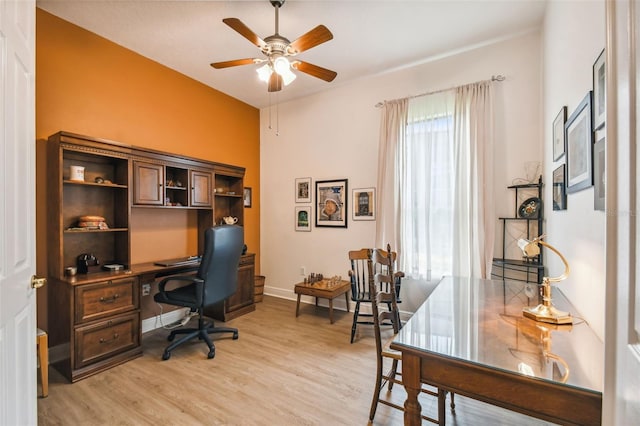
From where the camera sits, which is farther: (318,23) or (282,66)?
(318,23)

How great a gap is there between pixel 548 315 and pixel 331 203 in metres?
2.95

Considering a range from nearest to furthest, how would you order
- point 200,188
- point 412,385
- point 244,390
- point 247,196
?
1. point 412,385
2. point 244,390
3. point 200,188
4. point 247,196

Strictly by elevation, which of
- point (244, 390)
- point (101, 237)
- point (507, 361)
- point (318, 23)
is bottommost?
point (244, 390)

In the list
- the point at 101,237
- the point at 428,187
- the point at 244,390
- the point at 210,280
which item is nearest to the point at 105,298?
the point at 101,237

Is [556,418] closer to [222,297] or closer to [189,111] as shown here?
[222,297]

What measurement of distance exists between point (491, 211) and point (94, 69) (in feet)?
13.9

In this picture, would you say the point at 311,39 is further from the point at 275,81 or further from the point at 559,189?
the point at 559,189

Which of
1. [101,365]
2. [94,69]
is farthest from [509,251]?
[94,69]

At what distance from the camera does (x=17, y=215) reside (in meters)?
1.17

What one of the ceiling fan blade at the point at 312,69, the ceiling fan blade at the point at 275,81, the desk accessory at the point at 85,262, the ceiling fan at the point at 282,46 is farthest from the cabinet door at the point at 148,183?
the ceiling fan blade at the point at 312,69

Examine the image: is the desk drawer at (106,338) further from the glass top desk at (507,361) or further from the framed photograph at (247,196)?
the glass top desk at (507,361)

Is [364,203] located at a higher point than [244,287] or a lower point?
higher

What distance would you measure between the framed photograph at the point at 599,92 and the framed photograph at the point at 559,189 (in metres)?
0.72

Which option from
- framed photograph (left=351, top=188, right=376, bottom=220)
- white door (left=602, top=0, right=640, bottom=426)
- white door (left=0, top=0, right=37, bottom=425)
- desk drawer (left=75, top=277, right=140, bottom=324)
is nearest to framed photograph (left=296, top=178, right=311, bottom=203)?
framed photograph (left=351, top=188, right=376, bottom=220)
